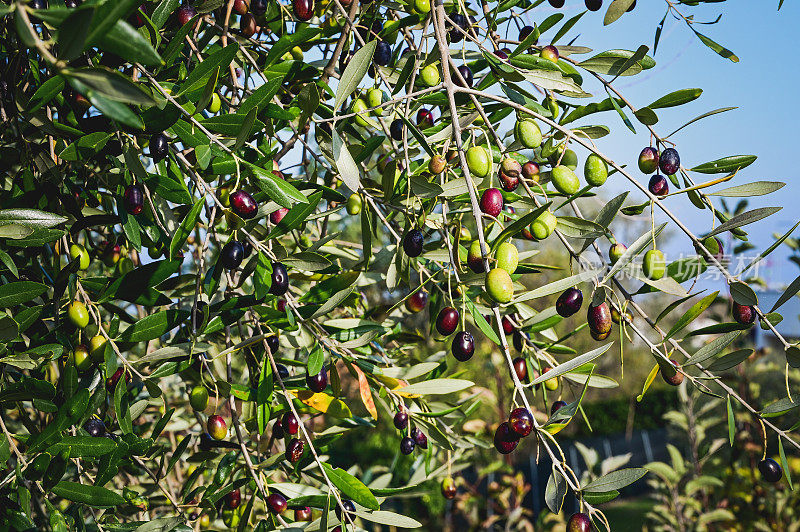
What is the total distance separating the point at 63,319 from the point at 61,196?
26cm

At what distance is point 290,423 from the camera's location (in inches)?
49.2

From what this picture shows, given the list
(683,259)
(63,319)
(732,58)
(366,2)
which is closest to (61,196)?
(63,319)

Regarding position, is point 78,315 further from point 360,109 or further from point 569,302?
point 569,302

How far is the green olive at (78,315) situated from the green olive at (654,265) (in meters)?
1.03

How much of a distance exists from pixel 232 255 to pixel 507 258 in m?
0.50

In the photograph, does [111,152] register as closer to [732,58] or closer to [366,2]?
[366,2]

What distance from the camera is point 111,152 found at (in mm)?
1138

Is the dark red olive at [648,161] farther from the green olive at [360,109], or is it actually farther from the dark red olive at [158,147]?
the dark red olive at [158,147]

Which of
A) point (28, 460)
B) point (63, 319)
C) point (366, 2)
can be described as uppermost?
point (366, 2)

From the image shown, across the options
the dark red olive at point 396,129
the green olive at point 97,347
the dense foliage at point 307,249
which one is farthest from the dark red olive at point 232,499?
the dark red olive at point 396,129

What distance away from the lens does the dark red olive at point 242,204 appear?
102 centimetres

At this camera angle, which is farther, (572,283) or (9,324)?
(9,324)

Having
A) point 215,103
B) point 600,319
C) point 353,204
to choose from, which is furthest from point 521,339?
point 215,103

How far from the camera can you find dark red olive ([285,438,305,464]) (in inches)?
49.9
